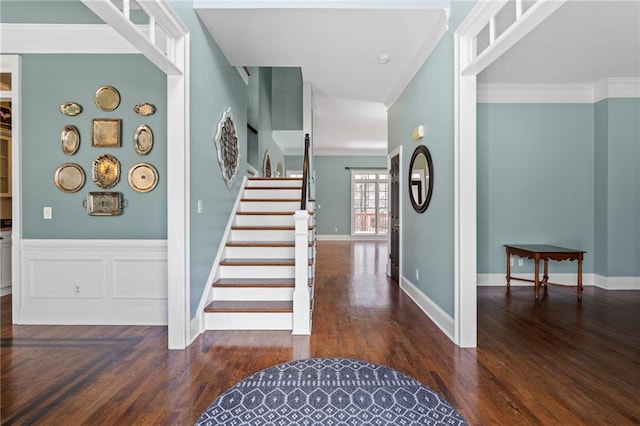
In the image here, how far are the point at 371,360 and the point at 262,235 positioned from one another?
2.13 metres

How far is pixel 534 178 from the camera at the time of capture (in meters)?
4.82

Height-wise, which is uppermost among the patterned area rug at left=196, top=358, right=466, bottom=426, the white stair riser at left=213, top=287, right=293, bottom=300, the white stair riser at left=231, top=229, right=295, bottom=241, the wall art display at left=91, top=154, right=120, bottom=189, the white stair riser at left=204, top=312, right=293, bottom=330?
the wall art display at left=91, top=154, right=120, bottom=189

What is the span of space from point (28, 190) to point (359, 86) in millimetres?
4145

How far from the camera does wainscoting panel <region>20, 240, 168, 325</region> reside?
3299mm

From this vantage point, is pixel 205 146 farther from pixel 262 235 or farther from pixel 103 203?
pixel 262 235

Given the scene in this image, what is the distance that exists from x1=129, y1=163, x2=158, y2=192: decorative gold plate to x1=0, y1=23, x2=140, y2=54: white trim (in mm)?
1163

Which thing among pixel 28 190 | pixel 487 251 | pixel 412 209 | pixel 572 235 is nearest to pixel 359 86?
pixel 412 209

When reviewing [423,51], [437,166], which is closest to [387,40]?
[423,51]

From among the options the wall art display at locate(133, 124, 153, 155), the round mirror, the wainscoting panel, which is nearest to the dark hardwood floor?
the wainscoting panel

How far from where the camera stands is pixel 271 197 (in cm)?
491

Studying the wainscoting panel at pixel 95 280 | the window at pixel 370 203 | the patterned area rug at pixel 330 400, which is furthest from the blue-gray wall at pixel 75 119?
the window at pixel 370 203

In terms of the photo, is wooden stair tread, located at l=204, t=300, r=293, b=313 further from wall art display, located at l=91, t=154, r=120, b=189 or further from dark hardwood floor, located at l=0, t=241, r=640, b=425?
wall art display, located at l=91, t=154, r=120, b=189

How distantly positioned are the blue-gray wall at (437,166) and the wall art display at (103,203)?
3158 mm

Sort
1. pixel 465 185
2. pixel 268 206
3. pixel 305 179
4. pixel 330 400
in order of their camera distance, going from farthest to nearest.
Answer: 1. pixel 268 206
2. pixel 305 179
3. pixel 465 185
4. pixel 330 400
